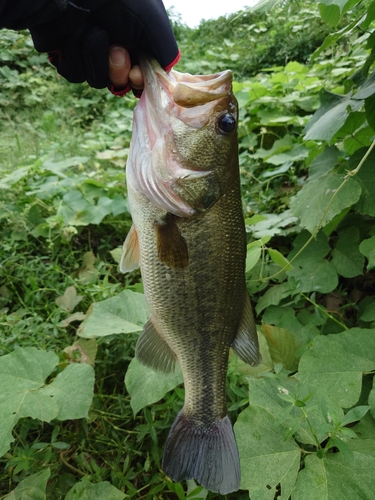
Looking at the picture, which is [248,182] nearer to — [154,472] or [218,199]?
[218,199]

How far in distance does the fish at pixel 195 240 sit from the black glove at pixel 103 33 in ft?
0.24

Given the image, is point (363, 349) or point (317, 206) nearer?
point (363, 349)

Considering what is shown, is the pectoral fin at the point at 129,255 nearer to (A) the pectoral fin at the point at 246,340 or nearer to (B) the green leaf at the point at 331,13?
(A) the pectoral fin at the point at 246,340

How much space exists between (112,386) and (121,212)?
4.59ft

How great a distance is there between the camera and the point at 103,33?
4.52 ft

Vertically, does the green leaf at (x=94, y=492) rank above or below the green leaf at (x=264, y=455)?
below

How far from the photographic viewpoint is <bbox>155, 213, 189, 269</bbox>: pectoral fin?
4.95 ft

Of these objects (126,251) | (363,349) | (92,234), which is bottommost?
(92,234)

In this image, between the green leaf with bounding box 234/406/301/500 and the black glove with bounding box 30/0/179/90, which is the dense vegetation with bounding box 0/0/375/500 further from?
the black glove with bounding box 30/0/179/90

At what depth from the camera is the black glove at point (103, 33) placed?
1.35 m

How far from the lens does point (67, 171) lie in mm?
4094

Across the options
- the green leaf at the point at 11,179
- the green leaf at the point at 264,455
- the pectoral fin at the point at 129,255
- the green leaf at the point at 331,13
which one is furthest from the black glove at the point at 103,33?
the green leaf at the point at 11,179

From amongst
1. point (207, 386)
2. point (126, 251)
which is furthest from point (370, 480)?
point (126, 251)

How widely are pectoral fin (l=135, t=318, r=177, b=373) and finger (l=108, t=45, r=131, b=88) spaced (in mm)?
906
